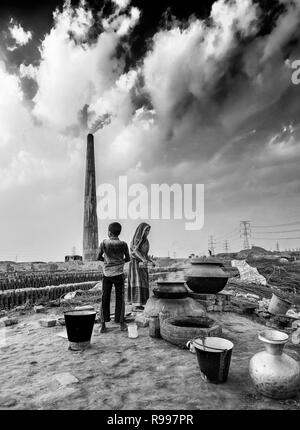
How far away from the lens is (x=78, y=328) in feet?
14.4

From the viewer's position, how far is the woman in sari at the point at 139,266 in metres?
7.33

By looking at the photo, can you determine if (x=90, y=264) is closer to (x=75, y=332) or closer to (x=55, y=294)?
(x=55, y=294)

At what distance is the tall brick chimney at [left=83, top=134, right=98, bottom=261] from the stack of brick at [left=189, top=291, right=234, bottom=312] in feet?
77.4

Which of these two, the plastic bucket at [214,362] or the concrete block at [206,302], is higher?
the plastic bucket at [214,362]

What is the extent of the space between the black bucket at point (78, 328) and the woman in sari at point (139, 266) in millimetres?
2901

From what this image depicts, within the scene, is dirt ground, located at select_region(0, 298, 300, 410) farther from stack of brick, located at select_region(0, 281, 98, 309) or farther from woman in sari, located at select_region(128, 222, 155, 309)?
stack of brick, located at select_region(0, 281, 98, 309)

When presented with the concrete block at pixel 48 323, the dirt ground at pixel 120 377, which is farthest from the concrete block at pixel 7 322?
the dirt ground at pixel 120 377

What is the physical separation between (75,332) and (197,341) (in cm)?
212

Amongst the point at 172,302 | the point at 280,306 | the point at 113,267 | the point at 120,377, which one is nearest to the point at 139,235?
the point at 113,267

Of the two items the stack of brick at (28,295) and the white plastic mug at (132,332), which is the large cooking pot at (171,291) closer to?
the white plastic mug at (132,332)

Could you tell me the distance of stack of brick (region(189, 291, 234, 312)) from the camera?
6.89 metres
